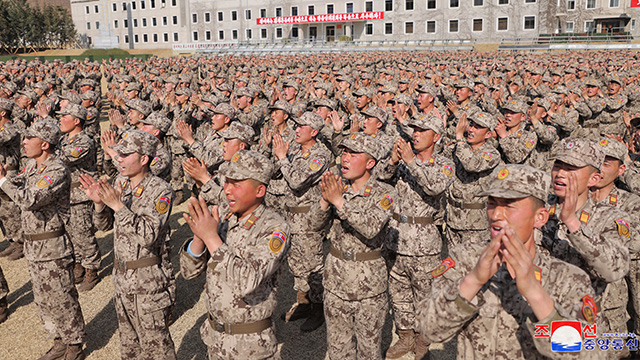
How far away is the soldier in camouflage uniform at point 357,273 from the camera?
4121 millimetres

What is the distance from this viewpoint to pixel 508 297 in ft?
8.11

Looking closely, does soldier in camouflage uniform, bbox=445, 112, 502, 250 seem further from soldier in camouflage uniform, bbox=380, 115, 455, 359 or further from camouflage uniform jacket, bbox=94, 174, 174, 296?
camouflage uniform jacket, bbox=94, 174, 174, 296

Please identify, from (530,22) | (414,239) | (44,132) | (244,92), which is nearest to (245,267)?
(414,239)

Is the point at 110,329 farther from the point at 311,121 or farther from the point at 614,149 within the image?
the point at 614,149

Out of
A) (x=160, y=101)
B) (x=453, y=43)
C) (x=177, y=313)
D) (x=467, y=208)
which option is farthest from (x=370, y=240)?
(x=453, y=43)

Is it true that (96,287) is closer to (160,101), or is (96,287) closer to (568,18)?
(160,101)

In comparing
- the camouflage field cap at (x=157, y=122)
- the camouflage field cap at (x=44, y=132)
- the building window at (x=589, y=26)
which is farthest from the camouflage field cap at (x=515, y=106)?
the building window at (x=589, y=26)

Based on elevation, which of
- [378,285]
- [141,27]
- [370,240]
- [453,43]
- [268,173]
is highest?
[141,27]

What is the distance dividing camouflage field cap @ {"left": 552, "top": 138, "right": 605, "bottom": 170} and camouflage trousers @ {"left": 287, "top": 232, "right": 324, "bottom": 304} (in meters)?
3.32

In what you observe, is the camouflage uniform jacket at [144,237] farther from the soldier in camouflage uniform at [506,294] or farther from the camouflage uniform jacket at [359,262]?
the soldier in camouflage uniform at [506,294]

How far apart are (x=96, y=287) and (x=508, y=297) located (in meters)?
6.34

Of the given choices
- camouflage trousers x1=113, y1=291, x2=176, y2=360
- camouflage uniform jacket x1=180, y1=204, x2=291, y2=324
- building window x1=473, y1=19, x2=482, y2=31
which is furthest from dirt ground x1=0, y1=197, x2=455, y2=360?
building window x1=473, y1=19, x2=482, y2=31

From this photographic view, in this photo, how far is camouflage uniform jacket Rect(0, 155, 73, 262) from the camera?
483cm

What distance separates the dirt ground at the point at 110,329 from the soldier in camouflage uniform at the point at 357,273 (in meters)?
1.13
